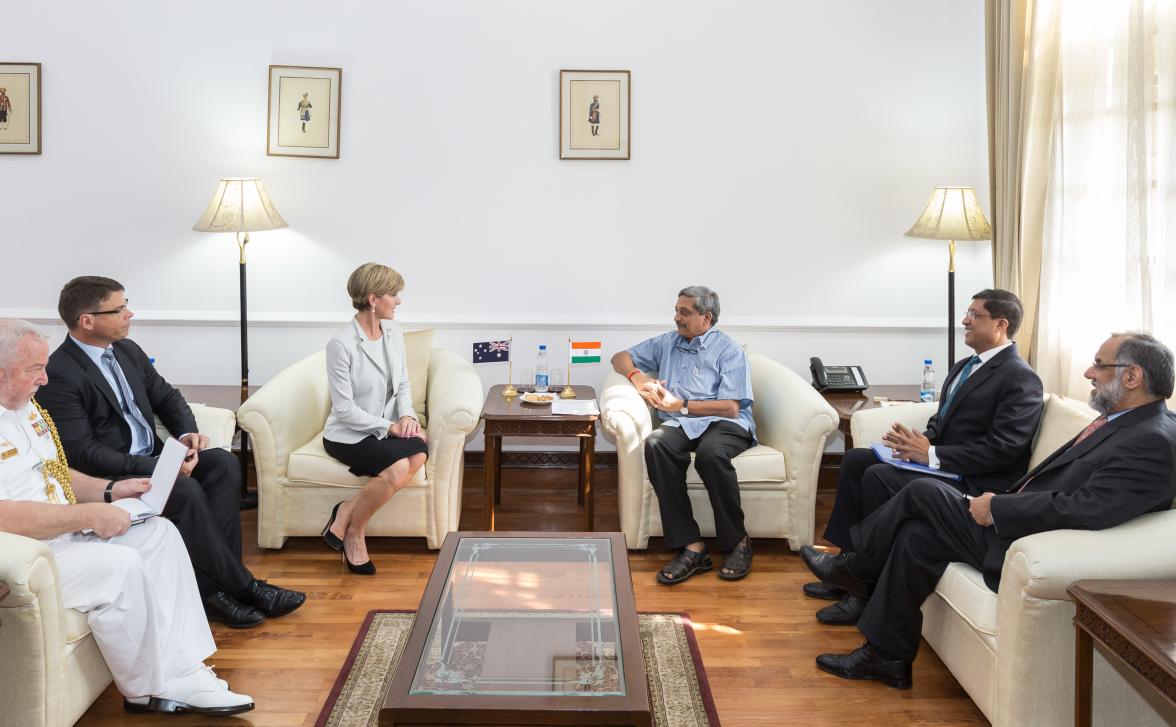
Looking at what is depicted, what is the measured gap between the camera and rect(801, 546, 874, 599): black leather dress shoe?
11.5 ft

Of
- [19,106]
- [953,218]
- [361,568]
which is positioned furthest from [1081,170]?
[19,106]

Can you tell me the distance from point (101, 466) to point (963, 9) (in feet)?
16.4

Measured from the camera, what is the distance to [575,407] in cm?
459

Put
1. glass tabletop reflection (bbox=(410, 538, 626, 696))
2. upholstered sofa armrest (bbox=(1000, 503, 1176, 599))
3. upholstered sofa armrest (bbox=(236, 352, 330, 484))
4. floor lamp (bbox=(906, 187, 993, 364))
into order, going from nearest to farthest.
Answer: glass tabletop reflection (bbox=(410, 538, 626, 696)) < upholstered sofa armrest (bbox=(1000, 503, 1176, 599)) < upholstered sofa armrest (bbox=(236, 352, 330, 484)) < floor lamp (bbox=(906, 187, 993, 364))

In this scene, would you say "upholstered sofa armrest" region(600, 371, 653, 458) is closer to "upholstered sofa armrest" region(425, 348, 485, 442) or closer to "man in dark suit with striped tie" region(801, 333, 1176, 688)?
"upholstered sofa armrest" region(425, 348, 485, 442)

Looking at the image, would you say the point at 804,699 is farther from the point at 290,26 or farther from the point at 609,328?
the point at 290,26

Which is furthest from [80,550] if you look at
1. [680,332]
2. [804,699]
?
[680,332]

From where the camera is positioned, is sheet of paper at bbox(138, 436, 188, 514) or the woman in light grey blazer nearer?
sheet of paper at bbox(138, 436, 188, 514)

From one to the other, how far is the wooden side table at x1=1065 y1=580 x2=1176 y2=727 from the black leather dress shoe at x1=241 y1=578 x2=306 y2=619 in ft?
9.00

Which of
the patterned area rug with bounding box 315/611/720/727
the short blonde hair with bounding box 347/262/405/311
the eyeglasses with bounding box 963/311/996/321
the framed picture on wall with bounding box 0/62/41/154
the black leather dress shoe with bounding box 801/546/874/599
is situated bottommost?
the patterned area rug with bounding box 315/611/720/727

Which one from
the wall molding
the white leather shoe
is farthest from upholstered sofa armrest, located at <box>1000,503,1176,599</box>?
the wall molding

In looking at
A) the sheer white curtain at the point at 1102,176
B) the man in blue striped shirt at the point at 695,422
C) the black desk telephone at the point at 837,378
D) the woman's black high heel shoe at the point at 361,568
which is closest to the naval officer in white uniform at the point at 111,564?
the woman's black high heel shoe at the point at 361,568

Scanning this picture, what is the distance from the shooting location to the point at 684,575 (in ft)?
13.6

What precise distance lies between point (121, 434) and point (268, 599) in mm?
854
